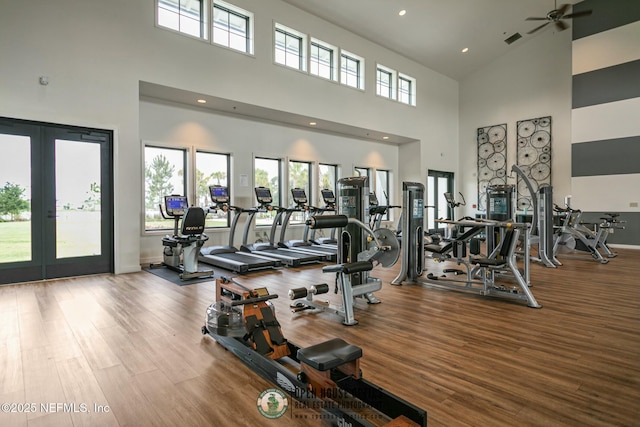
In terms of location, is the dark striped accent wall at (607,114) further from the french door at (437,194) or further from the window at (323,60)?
the window at (323,60)

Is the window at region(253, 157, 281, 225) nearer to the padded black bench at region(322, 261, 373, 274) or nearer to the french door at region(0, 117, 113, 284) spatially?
the french door at region(0, 117, 113, 284)

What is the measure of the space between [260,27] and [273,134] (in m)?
2.40

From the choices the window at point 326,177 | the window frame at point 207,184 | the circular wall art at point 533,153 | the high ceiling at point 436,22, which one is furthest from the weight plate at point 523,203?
the window frame at point 207,184

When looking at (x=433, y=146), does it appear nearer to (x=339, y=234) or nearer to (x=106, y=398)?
(x=339, y=234)

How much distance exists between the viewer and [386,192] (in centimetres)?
1213

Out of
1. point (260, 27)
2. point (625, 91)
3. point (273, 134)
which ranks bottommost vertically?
point (273, 134)

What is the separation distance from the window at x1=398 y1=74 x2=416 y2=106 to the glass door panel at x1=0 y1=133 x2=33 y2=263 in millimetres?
9726

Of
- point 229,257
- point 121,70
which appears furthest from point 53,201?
→ point 229,257

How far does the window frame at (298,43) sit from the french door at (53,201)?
423 cm

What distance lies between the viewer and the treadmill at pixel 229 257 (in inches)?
233

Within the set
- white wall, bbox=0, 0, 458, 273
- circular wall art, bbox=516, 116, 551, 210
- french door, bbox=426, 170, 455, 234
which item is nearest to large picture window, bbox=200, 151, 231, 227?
white wall, bbox=0, 0, 458, 273

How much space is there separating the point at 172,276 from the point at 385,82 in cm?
857

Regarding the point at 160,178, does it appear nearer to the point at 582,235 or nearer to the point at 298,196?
the point at 298,196

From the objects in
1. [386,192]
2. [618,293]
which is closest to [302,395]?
[618,293]
